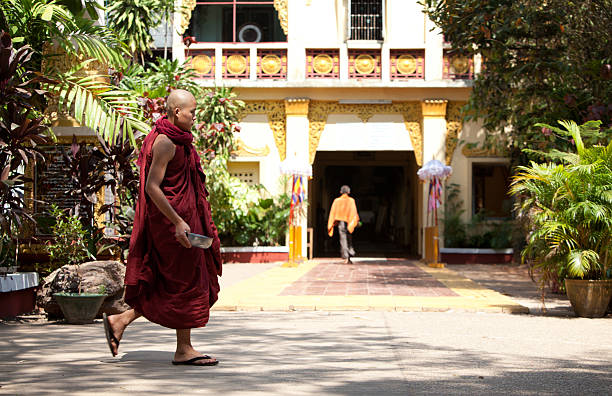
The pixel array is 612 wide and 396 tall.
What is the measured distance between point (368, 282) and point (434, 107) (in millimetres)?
8504

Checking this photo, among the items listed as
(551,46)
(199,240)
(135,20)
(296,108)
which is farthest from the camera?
(296,108)

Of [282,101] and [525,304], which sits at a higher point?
[282,101]

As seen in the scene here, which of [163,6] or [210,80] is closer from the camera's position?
[163,6]

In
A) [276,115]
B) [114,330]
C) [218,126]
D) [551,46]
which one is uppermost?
[551,46]

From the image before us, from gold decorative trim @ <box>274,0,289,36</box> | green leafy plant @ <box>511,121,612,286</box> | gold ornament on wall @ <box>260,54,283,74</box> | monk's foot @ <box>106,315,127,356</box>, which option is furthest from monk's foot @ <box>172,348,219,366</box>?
gold decorative trim @ <box>274,0,289,36</box>

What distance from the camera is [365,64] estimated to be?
2114 centimetres

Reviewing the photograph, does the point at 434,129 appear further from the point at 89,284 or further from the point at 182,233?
the point at 182,233

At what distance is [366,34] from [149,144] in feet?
54.8

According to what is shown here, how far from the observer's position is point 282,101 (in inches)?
841

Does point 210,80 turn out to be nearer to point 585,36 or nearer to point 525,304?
point 585,36

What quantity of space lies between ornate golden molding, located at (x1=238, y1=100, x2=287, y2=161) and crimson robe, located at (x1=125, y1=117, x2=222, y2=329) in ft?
51.9

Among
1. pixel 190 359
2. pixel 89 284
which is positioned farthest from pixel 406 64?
pixel 190 359

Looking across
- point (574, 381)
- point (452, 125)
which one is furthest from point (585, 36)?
point (574, 381)

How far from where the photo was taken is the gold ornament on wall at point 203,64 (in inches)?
836
